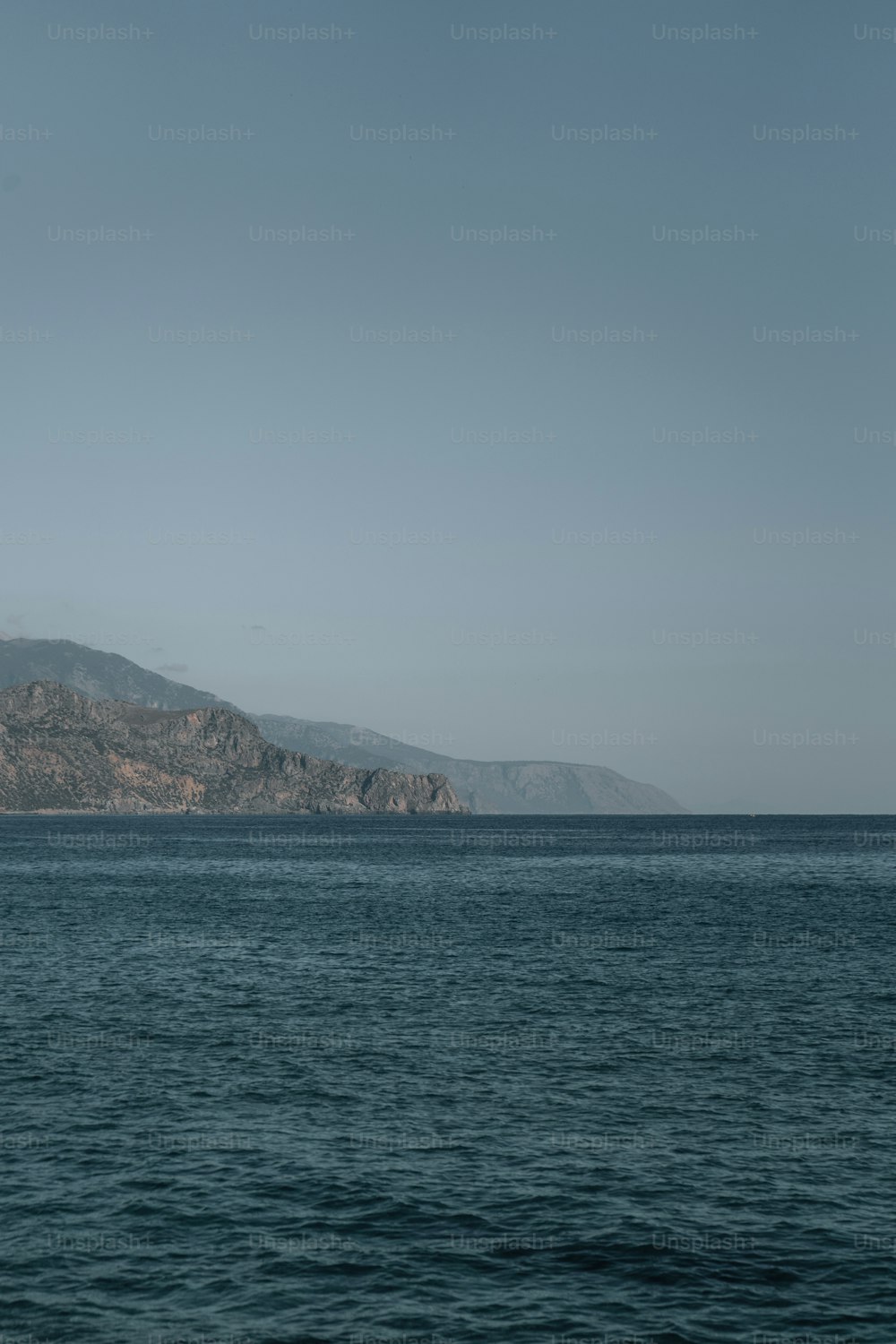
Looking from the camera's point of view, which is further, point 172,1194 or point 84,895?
point 84,895

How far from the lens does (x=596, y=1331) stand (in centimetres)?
2538

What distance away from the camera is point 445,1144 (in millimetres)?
37406

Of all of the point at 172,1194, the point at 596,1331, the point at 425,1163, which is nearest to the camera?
the point at 596,1331

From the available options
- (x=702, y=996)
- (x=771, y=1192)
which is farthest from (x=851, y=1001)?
(x=771, y=1192)

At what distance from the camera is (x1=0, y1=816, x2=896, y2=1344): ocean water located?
26656 millimetres

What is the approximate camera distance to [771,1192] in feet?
110

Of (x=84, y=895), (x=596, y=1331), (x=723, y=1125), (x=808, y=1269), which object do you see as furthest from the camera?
(x=84, y=895)

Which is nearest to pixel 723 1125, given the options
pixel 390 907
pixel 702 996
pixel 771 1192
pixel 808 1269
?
pixel 771 1192

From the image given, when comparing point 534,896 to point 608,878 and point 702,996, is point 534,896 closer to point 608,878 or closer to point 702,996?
point 608,878

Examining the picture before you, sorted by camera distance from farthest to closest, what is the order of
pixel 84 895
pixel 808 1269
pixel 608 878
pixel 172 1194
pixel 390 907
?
pixel 608 878, pixel 84 895, pixel 390 907, pixel 172 1194, pixel 808 1269

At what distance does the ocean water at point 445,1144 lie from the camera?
2666cm

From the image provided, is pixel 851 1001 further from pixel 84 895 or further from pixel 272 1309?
pixel 84 895

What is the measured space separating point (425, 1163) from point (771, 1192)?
10.8 meters

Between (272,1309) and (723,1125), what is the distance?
1961cm
